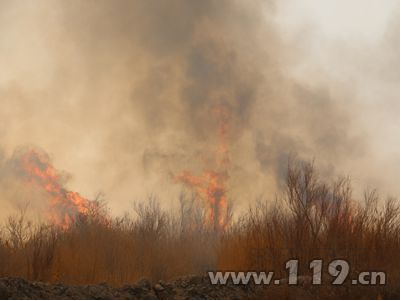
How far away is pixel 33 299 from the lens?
8.88 m

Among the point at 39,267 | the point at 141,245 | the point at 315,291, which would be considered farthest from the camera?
the point at 141,245

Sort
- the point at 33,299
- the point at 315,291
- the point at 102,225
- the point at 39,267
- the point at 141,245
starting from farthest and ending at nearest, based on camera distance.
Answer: the point at 102,225, the point at 141,245, the point at 39,267, the point at 315,291, the point at 33,299

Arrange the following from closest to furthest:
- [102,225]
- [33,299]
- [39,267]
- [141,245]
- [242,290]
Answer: [33,299] → [242,290] → [39,267] → [141,245] → [102,225]

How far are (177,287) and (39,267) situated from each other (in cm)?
285

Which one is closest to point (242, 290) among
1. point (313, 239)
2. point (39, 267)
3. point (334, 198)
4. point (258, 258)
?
point (258, 258)

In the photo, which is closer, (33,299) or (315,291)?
(33,299)

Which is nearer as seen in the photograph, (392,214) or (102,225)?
(392,214)

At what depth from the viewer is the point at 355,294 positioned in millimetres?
9375

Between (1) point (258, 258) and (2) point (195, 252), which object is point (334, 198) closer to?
(1) point (258, 258)

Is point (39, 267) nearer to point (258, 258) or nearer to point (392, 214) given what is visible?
point (258, 258)

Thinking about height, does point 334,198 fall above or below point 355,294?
above

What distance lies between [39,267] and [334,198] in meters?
5.58

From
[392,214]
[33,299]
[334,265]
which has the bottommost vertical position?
[33,299]

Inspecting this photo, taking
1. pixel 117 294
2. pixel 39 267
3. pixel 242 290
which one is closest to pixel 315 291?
pixel 242 290
